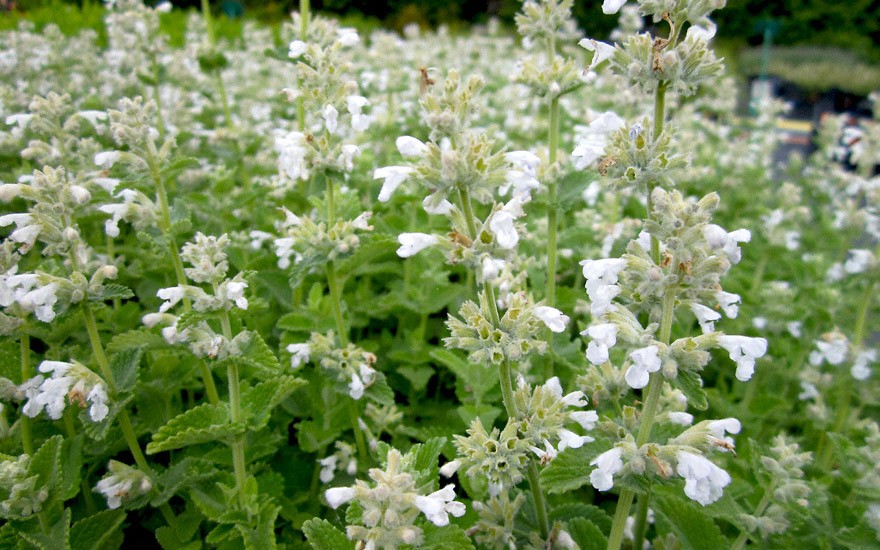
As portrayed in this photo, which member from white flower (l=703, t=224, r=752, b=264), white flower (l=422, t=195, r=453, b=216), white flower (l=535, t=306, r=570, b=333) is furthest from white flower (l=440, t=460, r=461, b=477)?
white flower (l=703, t=224, r=752, b=264)

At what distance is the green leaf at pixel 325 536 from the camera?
196cm

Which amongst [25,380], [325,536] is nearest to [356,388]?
[325,536]

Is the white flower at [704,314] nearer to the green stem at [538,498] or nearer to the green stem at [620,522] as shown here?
the green stem at [620,522]

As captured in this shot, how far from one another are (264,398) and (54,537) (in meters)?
0.95

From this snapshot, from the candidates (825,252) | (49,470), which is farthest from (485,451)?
(825,252)

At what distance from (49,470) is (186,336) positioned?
0.74 meters

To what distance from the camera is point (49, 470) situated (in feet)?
7.79

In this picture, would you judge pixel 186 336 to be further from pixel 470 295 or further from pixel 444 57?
pixel 444 57

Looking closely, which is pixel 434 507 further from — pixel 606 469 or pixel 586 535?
pixel 586 535

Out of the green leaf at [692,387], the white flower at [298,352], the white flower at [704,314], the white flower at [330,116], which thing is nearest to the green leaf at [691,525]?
the green leaf at [692,387]

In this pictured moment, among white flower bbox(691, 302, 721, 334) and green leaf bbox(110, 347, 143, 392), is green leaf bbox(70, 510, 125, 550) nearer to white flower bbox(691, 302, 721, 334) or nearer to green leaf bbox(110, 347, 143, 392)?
green leaf bbox(110, 347, 143, 392)

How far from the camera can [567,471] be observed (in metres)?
2.01

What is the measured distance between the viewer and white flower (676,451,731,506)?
182cm

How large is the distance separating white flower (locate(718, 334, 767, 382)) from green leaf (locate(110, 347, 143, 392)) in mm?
2242
